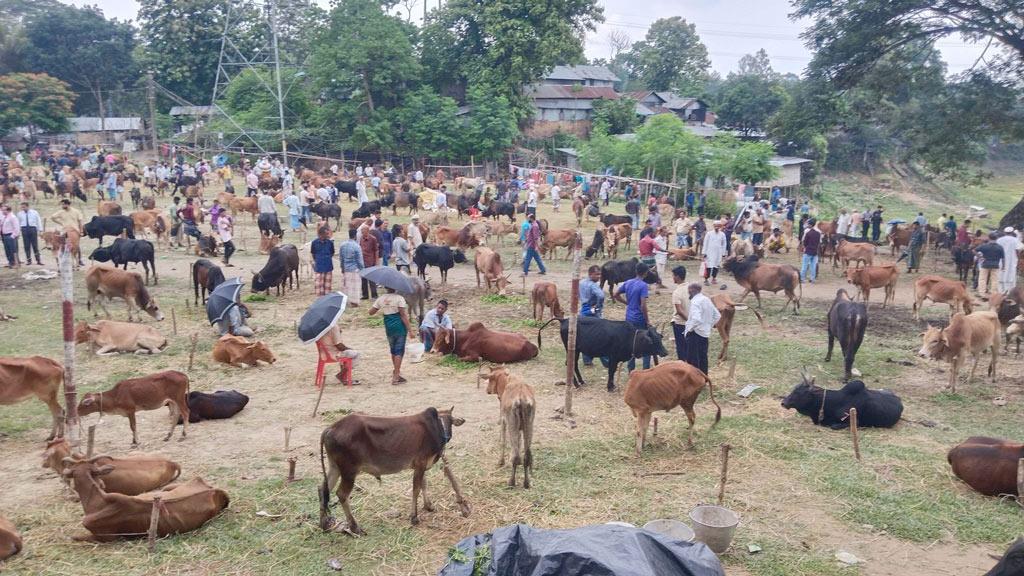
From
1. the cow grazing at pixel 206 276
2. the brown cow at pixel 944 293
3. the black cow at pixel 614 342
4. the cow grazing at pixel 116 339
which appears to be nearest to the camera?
the black cow at pixel 614 342

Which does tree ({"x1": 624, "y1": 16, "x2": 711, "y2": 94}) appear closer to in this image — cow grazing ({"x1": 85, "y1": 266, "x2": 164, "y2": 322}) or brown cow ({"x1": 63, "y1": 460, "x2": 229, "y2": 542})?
cow grazing ({"x1": 85, "y1": 266, "x2": 164, "y2": 322})

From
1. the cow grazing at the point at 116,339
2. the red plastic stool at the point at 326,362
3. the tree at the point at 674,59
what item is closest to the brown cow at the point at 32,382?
the red plastic stool at the point at 326,362

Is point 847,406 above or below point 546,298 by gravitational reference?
below

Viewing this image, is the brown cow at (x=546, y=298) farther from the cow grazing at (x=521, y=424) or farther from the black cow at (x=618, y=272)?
the cow grazing at (x=521, y=424)

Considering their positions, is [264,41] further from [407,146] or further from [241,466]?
[241,466]

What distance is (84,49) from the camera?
57594mm

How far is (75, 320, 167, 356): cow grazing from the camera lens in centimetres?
1363

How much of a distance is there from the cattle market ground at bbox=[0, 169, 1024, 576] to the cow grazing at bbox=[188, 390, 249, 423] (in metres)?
0.20

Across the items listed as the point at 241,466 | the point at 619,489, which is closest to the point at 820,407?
the point at 619,489

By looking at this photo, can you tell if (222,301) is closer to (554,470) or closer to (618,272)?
(554,470)

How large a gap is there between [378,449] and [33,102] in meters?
52.3

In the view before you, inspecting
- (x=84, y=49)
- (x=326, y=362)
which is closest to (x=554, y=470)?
(x=326, y=362)

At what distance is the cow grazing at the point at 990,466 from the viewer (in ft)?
27.3

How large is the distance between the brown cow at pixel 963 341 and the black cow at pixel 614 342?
4.62 metres
